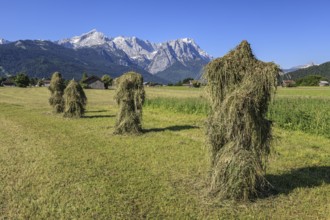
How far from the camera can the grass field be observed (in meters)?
7.18

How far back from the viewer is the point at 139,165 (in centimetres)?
1083

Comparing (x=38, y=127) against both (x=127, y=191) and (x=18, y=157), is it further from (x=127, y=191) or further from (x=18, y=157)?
(x=127, y=191)

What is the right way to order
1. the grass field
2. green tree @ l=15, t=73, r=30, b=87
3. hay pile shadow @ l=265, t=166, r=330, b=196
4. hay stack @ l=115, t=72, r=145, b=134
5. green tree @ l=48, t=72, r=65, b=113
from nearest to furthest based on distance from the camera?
the grass field
hay pile shadow @ l=265, t=166, r=330, b=196
hay stack @ l=115, t=72, r=145, b=134
green tree @ l=48, t=72, r=65, b=113
green tree @ l=15, t=73, r=30, b=87

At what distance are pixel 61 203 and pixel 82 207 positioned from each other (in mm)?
558

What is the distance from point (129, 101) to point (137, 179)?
26.5ft

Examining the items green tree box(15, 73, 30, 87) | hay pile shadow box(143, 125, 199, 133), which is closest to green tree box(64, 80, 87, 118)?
hay pile shadow box(143, 125, 199, 133)

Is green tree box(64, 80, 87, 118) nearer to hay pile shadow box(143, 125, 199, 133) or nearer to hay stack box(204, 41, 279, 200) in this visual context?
hay pile shadow box(143, 125, 199, 133)

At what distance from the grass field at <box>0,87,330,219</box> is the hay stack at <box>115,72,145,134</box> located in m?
0.94

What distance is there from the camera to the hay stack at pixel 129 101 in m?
16.8

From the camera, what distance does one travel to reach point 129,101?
1698cm

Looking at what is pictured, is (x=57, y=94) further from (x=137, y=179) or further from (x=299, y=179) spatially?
(x=299, y=179)

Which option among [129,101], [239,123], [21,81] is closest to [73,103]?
[129,101]

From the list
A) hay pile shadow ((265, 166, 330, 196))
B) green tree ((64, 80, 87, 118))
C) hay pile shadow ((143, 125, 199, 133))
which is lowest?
hay pile shadow ((265, 166, 330, 196))

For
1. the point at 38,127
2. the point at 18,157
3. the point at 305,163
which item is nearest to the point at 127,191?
the point at 18,157
